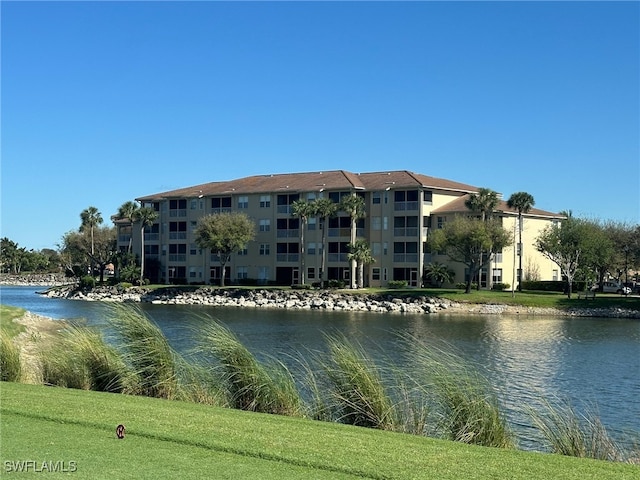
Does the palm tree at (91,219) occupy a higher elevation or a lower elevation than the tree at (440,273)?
higher

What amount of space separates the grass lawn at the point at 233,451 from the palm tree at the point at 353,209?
61.9 meters

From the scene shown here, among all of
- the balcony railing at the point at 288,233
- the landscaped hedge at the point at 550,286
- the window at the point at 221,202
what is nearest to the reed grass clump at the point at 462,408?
the landscaped hedge at the point at 550,286

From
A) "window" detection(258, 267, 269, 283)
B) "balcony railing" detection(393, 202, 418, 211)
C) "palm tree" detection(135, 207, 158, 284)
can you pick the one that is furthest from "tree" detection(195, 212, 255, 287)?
"balcony railing" detection(393, 202, 418, 211)

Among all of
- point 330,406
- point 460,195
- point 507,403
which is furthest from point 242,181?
point 330,406

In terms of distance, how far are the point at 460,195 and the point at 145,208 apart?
118 feet

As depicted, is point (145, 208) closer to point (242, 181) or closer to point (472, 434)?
point (242, 181)

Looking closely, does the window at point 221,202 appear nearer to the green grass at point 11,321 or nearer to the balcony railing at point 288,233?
the balcony railing at point 288,233

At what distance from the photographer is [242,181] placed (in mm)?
88688

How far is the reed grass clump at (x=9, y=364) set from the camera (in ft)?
48.0

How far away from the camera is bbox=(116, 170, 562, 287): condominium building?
73188mm

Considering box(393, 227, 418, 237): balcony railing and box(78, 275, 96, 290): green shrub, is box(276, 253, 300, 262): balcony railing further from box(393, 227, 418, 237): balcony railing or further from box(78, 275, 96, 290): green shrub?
box(78, 275, 96, 290): green shrub

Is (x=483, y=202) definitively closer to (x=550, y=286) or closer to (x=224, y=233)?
(x=550, y=286)

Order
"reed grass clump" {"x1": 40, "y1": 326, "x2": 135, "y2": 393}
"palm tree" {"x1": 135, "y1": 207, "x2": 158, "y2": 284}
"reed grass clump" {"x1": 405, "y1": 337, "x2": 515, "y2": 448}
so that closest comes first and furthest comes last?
"reed grass clump" {"x1": 405, "y1": 337, "x2": 515, "y2": 448} < "reed grass clump" {"x1": 40, "y1": 326, "x2": 135, "y2": 393} < "palm tree" {"x1": 135, "y1": 207, "x2": 158, "y2": 284}

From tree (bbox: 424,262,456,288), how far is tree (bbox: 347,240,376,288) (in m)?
5.92
